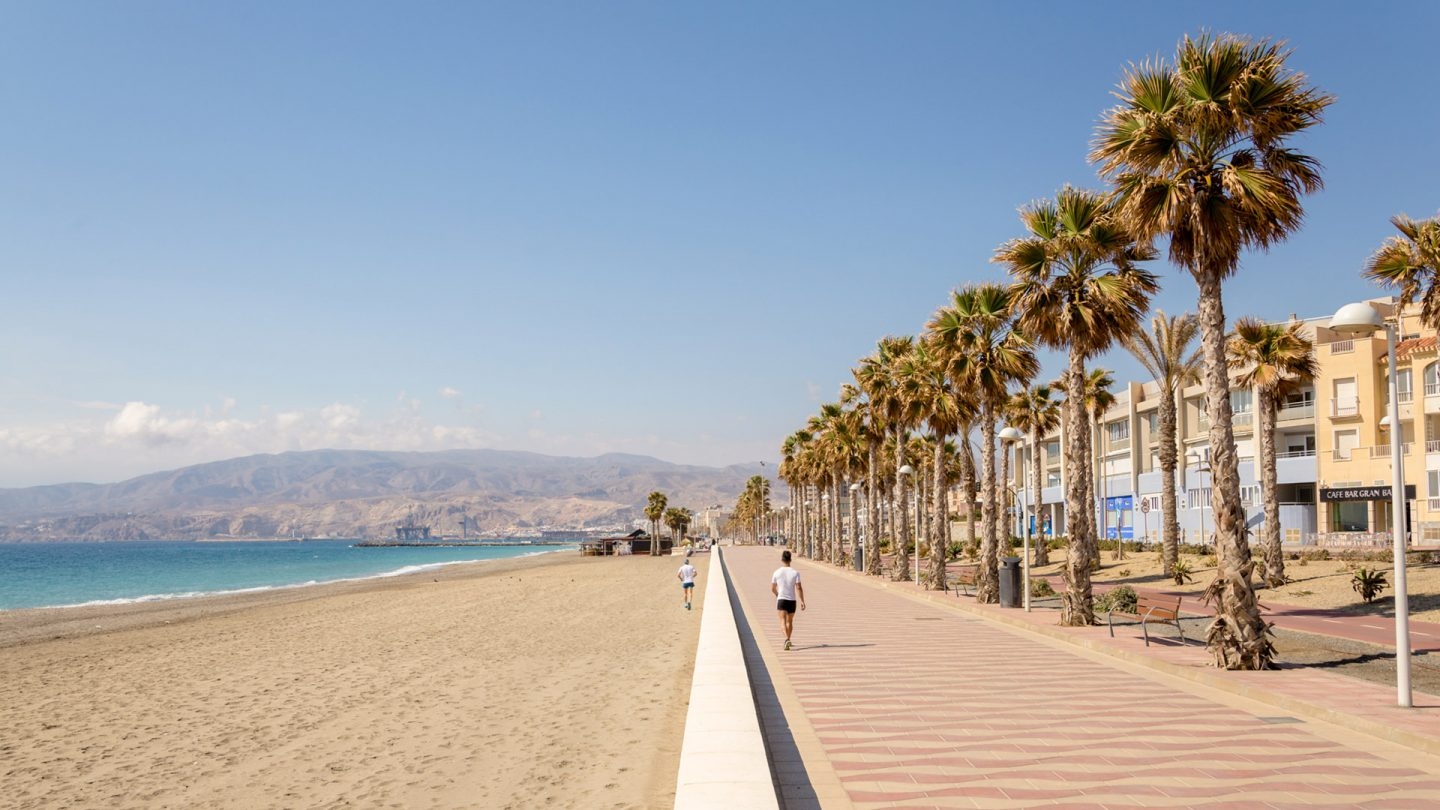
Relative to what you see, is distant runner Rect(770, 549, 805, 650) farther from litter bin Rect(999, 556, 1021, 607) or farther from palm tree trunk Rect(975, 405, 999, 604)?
palm tree trunk Rect(975, 405, 999, 604)

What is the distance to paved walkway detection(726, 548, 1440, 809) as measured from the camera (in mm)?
7395

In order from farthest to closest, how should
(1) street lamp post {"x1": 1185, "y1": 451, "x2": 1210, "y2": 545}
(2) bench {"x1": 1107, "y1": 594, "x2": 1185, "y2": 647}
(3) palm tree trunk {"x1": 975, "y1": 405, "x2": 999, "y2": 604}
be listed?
1. (1) street lamp post {"x1": 1185, "y1": 451, "x2": 1210, "y2": 545}
2. (3) palm tree trunk {"x1": 975, "y1": 405, "x2": 999, "y2": 604}
3. (2) bench {"x1": 1107, "y1": 594, "x2": 1185, "y2": 647}

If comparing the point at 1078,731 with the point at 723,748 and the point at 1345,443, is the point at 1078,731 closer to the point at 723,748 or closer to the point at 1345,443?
the point at 723,748

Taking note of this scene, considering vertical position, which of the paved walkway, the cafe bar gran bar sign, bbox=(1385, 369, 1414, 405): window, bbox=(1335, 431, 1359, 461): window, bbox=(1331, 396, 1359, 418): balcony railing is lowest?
the paved walkway

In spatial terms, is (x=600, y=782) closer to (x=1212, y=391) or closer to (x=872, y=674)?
(x=872, y=674)

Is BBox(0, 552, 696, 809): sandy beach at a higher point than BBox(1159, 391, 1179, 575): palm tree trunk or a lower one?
lower

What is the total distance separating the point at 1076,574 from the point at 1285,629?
4.04 meters

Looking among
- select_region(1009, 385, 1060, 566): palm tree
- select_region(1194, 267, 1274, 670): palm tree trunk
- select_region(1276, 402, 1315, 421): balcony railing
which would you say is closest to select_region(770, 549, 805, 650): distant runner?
select_region(1194, 267, 1274, 670): palm tree trunk

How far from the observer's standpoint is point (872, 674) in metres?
13.6

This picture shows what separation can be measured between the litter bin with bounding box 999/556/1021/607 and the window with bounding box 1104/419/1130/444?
45.2 meters

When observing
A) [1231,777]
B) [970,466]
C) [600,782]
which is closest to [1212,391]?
[1231,777]

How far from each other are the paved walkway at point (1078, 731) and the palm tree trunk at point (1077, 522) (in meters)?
2.66

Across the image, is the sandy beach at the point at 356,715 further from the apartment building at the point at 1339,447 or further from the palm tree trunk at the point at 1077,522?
the apartment building at the point at 1339,447

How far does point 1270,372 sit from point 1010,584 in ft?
36.1
